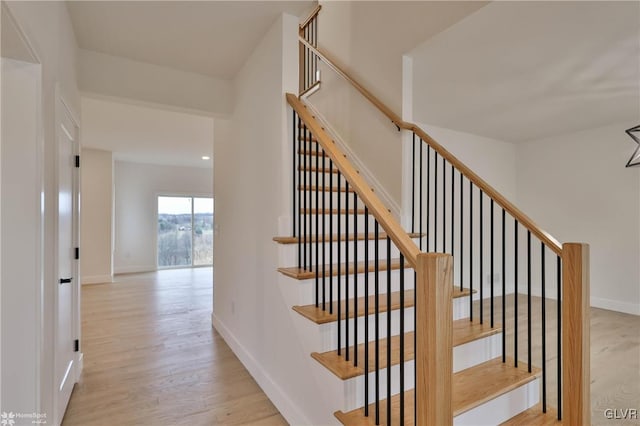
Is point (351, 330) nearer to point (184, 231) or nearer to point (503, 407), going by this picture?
point (503, 407)

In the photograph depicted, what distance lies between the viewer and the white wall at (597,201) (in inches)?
163

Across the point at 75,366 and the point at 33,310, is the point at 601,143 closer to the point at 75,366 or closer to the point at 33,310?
the point at 33,310

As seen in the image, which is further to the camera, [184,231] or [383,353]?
[184,231]

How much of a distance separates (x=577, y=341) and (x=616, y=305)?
3.73 metres

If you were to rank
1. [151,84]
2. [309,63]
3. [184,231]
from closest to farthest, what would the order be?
[151,84], [309,63], [184,231]

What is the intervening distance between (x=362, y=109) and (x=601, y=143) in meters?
3.47

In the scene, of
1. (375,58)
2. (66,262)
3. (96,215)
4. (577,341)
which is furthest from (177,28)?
(96,215)

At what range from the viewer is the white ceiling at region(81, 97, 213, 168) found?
163 inches

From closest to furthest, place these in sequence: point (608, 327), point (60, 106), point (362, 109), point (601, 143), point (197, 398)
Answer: point (60, 106)
point (197, 398)
point (362, 109)
point (608, 327)
point (601, 143)

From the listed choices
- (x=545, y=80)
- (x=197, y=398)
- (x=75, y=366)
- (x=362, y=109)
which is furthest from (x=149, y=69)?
(x=545, y=80)

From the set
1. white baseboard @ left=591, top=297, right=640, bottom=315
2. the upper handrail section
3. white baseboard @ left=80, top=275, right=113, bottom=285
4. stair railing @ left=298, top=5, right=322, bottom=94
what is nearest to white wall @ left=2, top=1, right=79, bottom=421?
the upper handrail section

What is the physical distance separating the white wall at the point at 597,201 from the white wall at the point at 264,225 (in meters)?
4.37

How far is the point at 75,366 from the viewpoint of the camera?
251cm

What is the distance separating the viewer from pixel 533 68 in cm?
270
